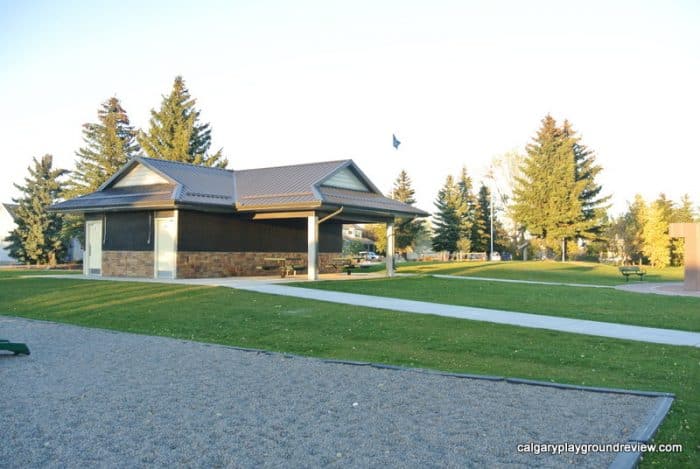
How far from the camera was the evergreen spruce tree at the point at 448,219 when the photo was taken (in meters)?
56.3

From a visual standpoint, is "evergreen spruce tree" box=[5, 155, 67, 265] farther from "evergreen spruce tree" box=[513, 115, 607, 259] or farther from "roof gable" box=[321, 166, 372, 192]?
"evergreen spruce tree" box=[513, 115, 607, 259]

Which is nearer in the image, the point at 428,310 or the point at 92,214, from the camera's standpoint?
the point at 428,310

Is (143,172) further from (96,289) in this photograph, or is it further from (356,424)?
(356,424)

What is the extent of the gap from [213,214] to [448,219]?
3630cm

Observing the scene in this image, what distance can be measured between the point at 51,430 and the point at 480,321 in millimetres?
8590

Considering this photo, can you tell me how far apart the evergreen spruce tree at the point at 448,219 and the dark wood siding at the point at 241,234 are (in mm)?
29184

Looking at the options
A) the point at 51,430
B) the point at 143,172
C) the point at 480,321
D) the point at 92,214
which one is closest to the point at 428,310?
the point at 480,321

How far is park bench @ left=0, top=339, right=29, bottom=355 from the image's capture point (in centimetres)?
834

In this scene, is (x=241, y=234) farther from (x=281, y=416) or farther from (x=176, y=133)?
(x=176, y=133)

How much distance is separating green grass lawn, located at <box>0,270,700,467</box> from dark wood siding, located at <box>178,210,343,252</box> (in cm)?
605

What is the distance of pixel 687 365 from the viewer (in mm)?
7914

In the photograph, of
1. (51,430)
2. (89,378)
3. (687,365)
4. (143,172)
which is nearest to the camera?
(51,430)

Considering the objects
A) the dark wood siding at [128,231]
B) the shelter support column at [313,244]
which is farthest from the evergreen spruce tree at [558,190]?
the dark wood siding at [128,231]

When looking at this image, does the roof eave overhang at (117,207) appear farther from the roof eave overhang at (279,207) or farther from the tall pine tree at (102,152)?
the tall pine tree at (102,152)
